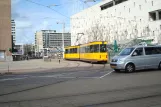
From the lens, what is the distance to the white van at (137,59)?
19906 mm

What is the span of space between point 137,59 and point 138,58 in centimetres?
11

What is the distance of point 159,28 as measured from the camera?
233 ft

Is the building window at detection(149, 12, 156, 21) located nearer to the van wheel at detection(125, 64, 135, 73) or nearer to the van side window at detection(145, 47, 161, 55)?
the van side window at detection(145, 47, 161, 55)

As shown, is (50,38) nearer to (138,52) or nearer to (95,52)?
(95,52)

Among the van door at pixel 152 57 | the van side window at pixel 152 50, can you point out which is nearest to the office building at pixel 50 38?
the van side window at pixel 152 50

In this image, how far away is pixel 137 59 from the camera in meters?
20.0

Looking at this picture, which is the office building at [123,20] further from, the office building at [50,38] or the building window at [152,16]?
the office building at [50,38]

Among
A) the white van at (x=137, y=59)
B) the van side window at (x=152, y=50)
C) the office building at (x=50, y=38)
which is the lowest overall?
the white van at (x=137, y=59)

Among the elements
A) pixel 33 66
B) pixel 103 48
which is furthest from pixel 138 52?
pixel 33 66

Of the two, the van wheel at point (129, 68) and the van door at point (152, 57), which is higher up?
the van door at point (152, 57)

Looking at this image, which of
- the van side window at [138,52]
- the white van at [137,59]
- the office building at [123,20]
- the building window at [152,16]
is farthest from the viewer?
the building window at [152,16]

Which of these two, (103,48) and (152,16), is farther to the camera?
(152,16)

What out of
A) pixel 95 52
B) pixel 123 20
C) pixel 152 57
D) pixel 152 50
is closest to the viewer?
pixel 152 57

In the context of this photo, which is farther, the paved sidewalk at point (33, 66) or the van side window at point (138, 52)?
the paved sidewalk at point (33, 66)
